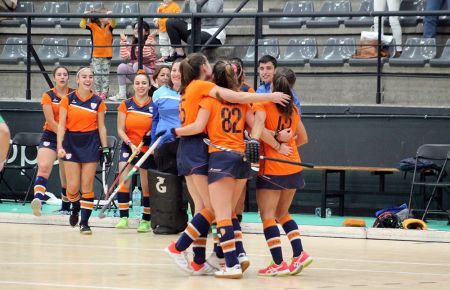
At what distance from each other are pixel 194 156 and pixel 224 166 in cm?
35

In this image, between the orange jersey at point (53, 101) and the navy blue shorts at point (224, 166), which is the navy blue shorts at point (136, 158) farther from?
the navy blue shorts at point (224, 166)

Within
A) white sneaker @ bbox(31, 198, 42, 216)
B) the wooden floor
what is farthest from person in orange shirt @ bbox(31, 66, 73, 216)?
the wooden floor

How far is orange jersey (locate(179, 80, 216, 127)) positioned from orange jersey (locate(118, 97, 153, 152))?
13.1ft

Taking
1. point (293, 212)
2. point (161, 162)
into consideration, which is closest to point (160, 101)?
point (161, 162)

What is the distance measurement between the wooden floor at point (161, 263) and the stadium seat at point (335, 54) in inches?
155

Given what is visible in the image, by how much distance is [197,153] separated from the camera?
952cm

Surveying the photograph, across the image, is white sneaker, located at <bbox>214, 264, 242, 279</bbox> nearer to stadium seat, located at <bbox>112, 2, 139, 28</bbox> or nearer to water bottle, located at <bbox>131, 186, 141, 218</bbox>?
water bottle, located at <bbox>131, 186, 141, 218</bbox>

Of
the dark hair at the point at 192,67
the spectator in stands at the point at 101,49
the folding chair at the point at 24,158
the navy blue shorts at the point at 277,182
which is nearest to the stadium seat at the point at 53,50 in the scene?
the spectator in stands at the point at 101,49

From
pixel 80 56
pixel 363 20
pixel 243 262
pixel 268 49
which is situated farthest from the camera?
pixel 80 56

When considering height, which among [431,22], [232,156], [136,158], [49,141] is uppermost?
[431,22]

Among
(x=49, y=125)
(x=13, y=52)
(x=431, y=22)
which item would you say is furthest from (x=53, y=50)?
(x=431, y=22)

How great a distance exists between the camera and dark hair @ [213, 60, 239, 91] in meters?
9.48

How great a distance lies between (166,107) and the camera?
12586mm

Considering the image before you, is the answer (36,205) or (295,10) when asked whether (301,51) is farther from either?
(36,205)
